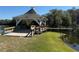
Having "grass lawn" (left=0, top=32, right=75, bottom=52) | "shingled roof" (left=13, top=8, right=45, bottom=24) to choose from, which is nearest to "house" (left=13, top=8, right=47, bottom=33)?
"shingled roof" (left=13, top=8, right=45, bottom=24)

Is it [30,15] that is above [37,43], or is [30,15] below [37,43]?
above

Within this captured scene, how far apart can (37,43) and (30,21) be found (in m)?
0.28

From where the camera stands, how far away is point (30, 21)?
5.91m

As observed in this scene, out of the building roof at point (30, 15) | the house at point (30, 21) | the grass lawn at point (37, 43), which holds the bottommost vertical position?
the grass lawn at point (37, 43)

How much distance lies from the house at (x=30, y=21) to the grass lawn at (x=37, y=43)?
12cm

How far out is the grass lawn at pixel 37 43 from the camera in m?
5.87

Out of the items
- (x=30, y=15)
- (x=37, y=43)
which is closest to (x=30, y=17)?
(x=30, y=15)

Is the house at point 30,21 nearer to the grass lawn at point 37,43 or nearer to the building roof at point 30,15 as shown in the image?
the building roof at point 30,15

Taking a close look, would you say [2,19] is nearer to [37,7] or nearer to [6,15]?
[6,15]

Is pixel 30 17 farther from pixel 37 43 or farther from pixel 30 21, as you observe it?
pixel 37 43

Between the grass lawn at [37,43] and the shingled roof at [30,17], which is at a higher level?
the shingled roof at [30,17]

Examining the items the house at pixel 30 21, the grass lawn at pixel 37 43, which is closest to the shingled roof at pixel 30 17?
the house at pixel 30 21

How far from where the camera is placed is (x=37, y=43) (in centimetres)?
589
